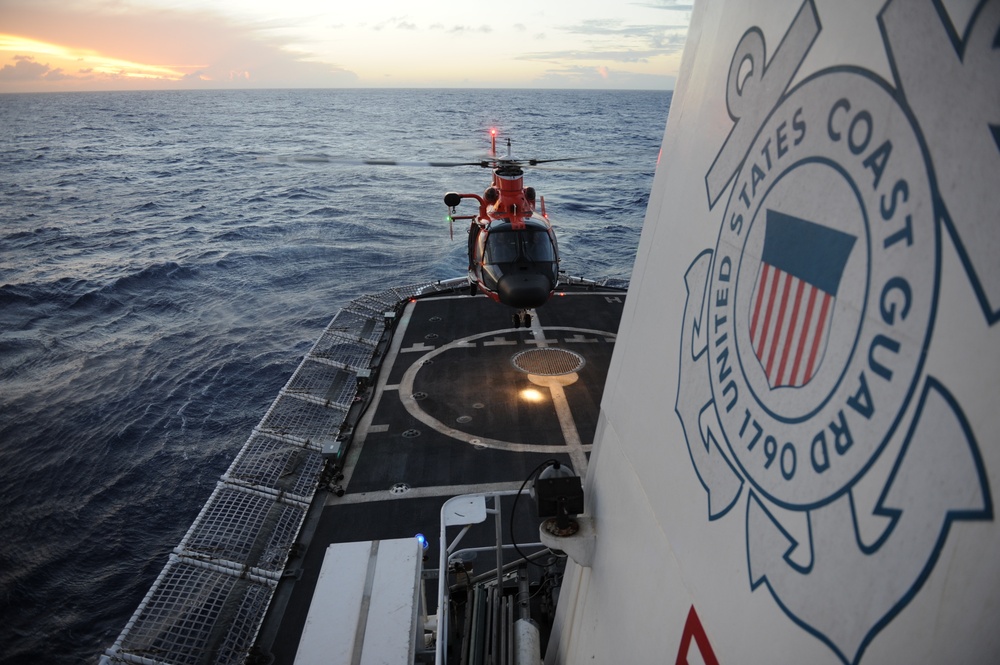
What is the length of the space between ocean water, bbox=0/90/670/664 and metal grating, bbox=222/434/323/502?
25.7ft

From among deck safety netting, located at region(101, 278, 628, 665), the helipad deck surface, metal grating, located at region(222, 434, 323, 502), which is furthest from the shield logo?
metal grating, located at region(222, 434, 323, 502)

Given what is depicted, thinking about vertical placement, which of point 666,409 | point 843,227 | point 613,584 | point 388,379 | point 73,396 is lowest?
point 73,396

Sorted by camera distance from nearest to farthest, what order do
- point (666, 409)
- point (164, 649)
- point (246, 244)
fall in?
point (666, 409) → point (164, 649) → point (246, 244)

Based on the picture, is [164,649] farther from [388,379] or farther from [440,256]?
[440,256]

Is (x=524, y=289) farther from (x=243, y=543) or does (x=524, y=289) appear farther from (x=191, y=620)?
(x=191, y=620)

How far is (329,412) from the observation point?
20.7 meters

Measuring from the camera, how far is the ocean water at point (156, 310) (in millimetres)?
21656

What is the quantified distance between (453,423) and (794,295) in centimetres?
1855

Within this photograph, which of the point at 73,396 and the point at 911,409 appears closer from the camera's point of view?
the point at 911,409

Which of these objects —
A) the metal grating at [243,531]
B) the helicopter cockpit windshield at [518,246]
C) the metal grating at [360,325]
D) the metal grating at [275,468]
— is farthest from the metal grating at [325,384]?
the helicopter cockpit windshield at [518,246]

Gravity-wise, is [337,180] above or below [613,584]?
below

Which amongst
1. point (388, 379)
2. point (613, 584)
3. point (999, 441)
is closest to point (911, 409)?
point (999, 441)

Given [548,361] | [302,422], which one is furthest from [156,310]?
[548,361]

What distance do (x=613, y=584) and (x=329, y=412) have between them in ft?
58.1
